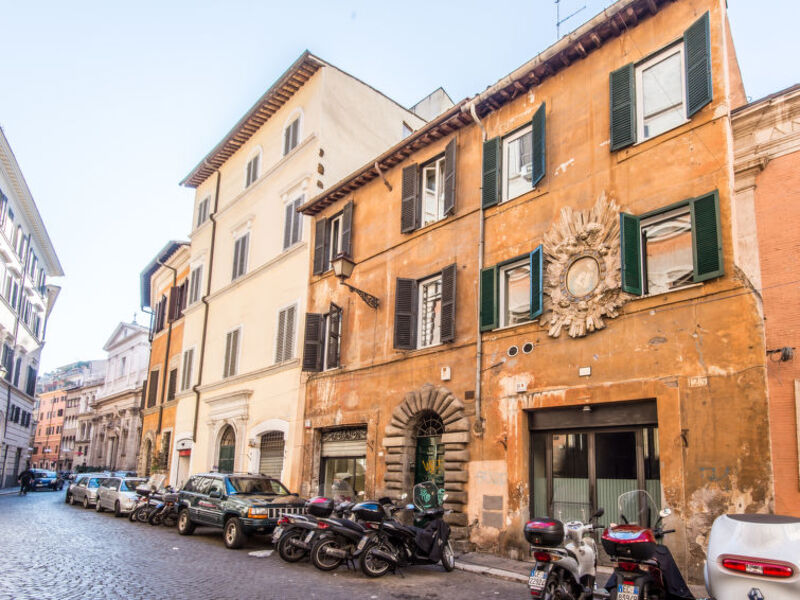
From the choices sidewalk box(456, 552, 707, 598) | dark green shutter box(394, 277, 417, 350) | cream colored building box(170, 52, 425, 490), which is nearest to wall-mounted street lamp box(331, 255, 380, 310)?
dark green shutter box(394, 277, 417, 350)

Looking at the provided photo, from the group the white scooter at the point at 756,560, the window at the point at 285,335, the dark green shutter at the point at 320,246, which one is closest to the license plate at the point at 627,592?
the white scooter at the point at 756,560

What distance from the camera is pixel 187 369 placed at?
2745 centimetres

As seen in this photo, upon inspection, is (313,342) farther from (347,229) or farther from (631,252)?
(631,252)

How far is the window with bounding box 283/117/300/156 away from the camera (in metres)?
22.2

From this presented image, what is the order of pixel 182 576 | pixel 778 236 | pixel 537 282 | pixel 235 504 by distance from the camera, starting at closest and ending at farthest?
pixel 182 576
pixel 778 236
pixel 537 282
pixel 235 504

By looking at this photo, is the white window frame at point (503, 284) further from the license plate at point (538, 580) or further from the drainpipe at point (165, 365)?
the drainpipe at point (165, 365)

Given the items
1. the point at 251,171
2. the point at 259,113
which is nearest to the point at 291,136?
the point at 259,113

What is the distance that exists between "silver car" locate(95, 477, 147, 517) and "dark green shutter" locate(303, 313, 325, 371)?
25.6 feet

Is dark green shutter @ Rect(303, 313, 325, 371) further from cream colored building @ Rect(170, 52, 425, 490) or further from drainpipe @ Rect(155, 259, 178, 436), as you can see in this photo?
drainpipe @ Rect(155, 259, 178, 436)

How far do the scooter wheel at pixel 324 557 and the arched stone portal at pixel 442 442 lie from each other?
10.3ft

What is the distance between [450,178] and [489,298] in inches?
128

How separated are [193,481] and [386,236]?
7.54m

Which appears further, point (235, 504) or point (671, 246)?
point (235, 504)

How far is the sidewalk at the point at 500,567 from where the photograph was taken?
31.9ft
